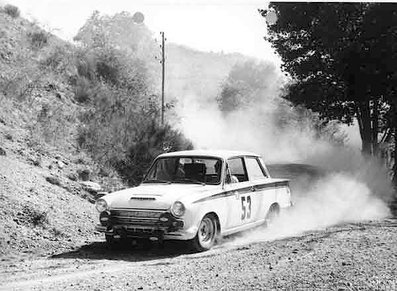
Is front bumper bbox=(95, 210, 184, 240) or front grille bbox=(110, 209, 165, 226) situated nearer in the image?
front bumper bbox=(95, 210, 184, 240)

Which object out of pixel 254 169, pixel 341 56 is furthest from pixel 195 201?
pixel 341 56

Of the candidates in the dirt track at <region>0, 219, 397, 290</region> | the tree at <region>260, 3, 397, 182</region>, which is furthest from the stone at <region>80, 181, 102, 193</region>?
the tree at <region>260, 3, 397, 182</region>

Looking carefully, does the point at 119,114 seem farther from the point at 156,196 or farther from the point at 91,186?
the point at 156,196

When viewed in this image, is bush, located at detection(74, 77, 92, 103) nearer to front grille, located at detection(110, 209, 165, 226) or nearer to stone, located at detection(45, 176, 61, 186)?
stone, located at detection(45, 176, 61, 186)

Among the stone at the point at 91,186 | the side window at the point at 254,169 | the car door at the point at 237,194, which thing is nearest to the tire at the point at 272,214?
the side window at the point at 254,169

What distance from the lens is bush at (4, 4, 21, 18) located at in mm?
23264

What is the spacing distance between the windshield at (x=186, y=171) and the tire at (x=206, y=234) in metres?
0.83

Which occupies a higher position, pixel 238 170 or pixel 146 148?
pixel 146 148

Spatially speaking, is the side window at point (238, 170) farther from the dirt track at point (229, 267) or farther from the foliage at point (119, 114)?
the foliage at point (119, 114)

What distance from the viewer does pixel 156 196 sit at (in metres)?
9.18


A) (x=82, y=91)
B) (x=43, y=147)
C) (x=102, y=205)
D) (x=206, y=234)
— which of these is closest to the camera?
(x=102, y=205)

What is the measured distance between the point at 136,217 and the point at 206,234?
1270 millimetres

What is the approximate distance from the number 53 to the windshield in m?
0.73

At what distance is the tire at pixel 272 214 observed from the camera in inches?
448
